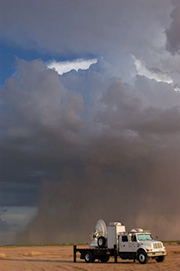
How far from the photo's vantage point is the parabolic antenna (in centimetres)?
3469

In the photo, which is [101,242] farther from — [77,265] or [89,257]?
[77,265]

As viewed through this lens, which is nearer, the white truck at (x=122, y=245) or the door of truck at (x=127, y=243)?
the white truck at (x=122, y=245)

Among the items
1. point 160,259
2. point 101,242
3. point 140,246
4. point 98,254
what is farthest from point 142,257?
point 101,242

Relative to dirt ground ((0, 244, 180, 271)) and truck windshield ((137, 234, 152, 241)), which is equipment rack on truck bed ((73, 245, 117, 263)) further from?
truck windshield ((137, 234, 152, 241))

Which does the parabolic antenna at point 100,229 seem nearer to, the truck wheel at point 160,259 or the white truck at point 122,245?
the white truck at point 122,245

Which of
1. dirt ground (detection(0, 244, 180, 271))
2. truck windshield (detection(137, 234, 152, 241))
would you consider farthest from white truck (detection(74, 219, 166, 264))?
dirt ground (detection(0, 244, 180, 271))

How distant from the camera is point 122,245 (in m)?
32.0

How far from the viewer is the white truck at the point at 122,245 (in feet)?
98.5

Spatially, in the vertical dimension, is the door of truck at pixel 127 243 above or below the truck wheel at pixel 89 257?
above

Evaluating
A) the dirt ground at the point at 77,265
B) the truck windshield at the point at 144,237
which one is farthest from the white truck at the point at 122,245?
the dirt ground at the point at 77,265

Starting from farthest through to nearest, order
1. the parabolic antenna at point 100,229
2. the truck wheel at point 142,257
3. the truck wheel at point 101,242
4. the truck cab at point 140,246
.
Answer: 1. the parabolic antenna at point 100,229
2. the truck wheel at point 101,242
3. the truck cab at point 140,246
4. the truck wheel at point 142,257

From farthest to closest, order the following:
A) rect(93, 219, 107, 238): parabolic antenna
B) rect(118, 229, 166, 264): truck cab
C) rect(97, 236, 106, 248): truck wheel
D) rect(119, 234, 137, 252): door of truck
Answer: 1. rect(93, 219, 107, 238): parabolic antenna
2. rect(97, 236, 106, 248): truck wheel
3. rect(119, 234, 137, 252): door of truck
4. rect(118, 229, 166, 264): truck cab

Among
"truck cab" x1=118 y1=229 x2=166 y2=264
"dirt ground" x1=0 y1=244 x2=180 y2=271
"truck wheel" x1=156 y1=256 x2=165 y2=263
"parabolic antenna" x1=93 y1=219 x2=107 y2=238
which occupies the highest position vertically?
"parabolic antenna" x1=93 y1=219 x2=107 y2=238

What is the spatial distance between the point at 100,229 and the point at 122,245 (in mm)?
3651
